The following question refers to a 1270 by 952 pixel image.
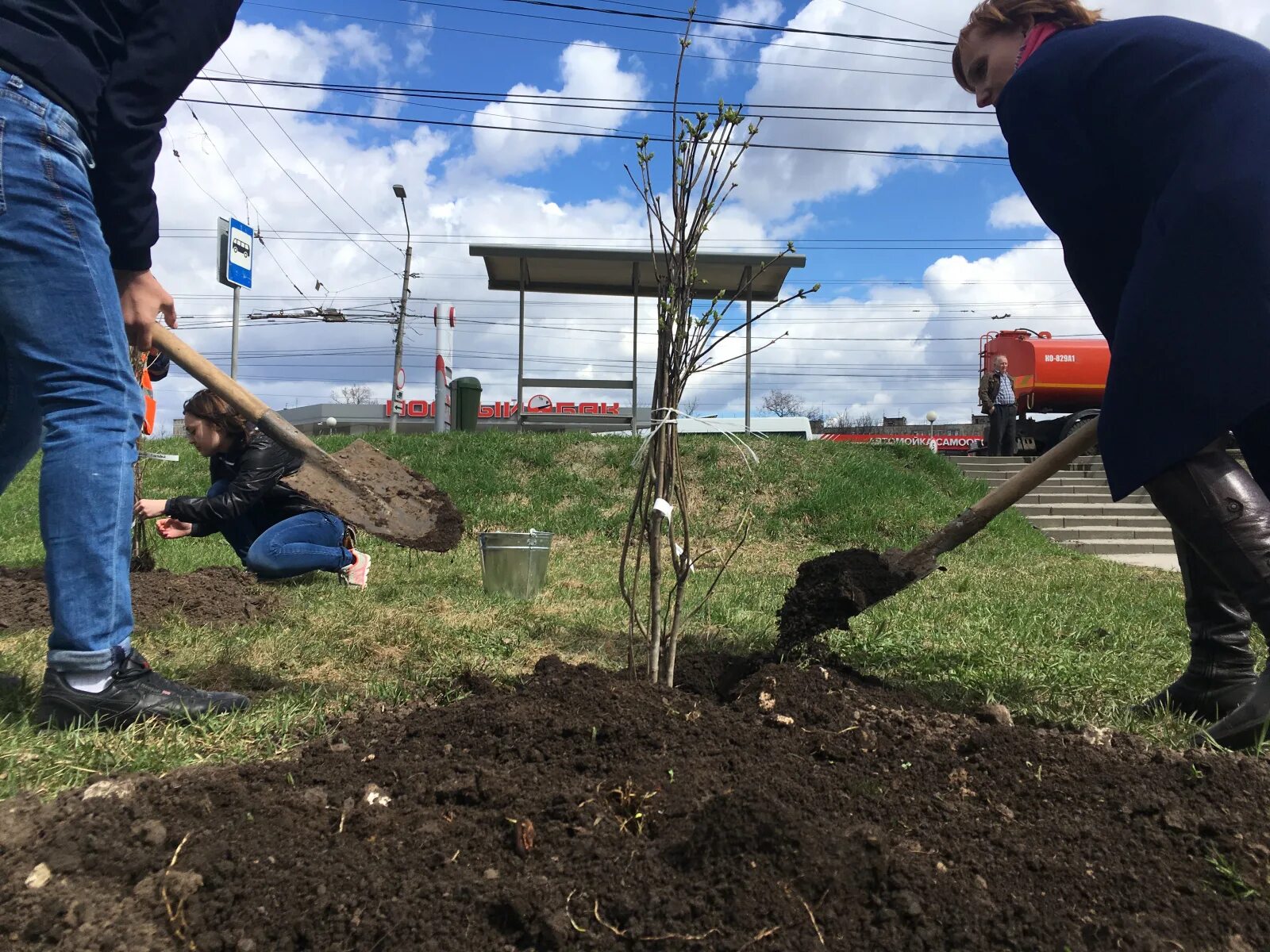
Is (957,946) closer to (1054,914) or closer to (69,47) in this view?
(1054,914)

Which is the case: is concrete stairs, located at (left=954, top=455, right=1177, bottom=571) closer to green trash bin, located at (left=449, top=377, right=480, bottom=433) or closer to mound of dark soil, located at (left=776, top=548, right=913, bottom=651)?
mound of dark soil, located at (left=776, top=548, right=913, bottom=651)

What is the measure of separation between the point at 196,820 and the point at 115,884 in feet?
0.62

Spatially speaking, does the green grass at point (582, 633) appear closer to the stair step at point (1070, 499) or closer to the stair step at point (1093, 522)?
the stair step at point (1093, 522)

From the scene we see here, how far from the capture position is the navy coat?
5.83ft

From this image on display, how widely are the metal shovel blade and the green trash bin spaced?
10.6 metres

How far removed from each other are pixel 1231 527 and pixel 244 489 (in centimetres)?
424

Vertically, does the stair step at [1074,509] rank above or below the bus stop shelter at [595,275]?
below

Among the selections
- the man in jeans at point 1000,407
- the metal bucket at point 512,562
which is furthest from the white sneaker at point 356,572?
the man in jeans at point 1000,407

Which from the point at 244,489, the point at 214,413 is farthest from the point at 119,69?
the point at 244,489

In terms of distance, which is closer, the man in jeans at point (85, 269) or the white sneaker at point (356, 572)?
the man in jeans at point (85, 269)

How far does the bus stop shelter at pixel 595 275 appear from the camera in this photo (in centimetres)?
1246

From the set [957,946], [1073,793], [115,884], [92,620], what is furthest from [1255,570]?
[92,620]

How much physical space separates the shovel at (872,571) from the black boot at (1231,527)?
22.1 inches

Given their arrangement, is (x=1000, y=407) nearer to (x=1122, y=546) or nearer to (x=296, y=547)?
(x=1122, y=546)
